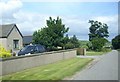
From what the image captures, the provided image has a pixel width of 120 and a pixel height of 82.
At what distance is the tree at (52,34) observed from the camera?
177 feet

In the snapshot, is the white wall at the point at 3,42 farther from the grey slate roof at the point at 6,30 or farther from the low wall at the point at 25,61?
the low wall at the point at 25,61

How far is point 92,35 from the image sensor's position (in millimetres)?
132875

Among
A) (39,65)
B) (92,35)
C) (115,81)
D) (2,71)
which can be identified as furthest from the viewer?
(92,35)

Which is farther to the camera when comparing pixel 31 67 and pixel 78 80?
pixel 31 67

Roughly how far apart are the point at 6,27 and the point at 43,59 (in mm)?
30491

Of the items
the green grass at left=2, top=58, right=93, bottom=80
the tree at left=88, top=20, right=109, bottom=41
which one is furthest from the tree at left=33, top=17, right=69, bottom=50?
the tree at left=88, top=20, right=109, bottom=41

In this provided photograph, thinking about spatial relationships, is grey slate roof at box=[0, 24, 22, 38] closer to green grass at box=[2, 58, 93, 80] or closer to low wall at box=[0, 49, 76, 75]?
low wall at box=[0, 49, 76, 75]

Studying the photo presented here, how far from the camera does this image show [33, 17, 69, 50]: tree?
54062mm

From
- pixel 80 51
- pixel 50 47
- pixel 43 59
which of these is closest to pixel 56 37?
pixel 50 47

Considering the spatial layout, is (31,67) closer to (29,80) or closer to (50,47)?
(29,80)

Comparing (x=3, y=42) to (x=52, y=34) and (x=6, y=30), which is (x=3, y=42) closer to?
(x=6, y=30)

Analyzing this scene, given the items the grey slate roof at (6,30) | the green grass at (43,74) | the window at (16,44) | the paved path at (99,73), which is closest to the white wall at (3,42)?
the grey slate roof at (6,30)

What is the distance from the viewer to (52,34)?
5431cm

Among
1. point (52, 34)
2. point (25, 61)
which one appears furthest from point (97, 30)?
point (25, 61)
